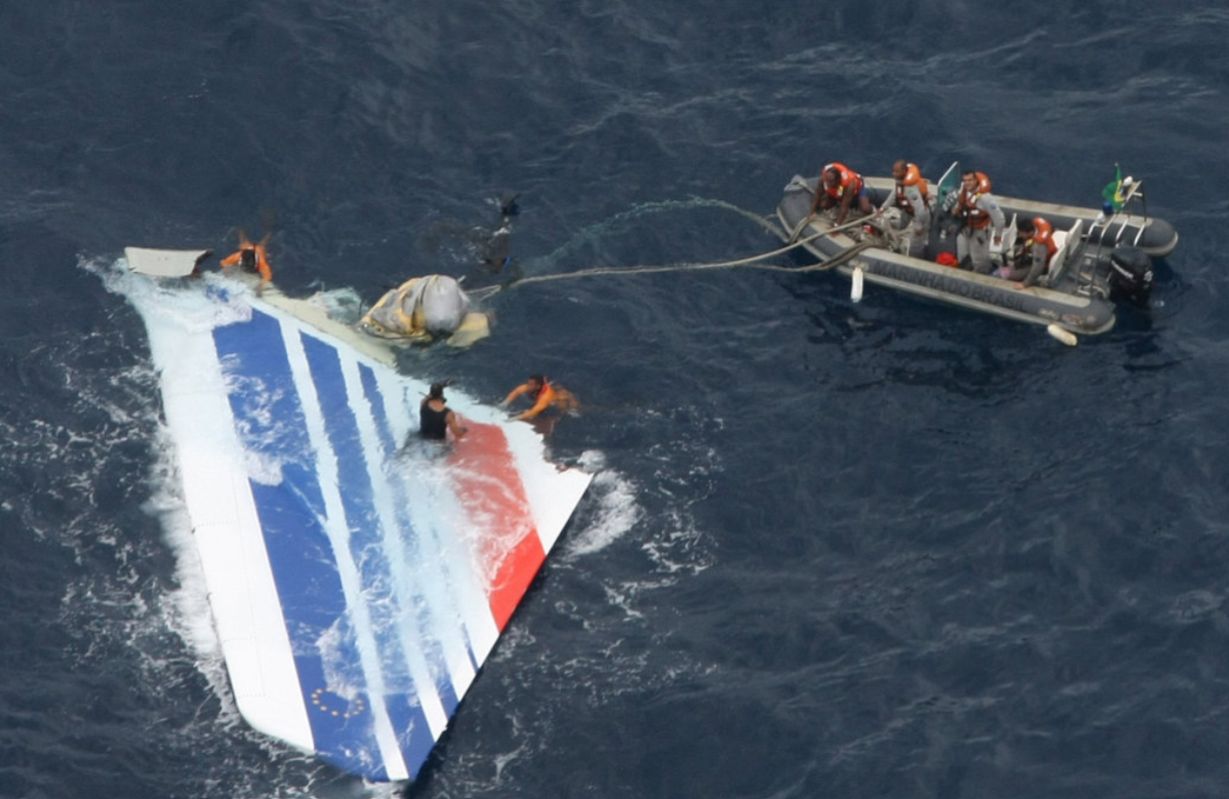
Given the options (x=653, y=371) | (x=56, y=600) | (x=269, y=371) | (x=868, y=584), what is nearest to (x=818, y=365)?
(x=653, y=371)

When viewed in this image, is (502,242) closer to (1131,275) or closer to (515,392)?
(515,392)

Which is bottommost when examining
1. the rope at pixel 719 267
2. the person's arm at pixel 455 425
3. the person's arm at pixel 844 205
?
the person's arm at pixel 455 425

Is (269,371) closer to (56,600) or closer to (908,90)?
(56,600)

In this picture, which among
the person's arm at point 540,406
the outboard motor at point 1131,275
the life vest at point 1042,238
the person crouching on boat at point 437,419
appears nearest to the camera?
the person crouching on boat at point 437,419

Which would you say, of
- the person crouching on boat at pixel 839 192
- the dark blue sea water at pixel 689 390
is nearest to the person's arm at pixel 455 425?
the dark blue sea water at pixel 689 390

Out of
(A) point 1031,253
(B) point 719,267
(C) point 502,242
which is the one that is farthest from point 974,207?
(C) point 502,242

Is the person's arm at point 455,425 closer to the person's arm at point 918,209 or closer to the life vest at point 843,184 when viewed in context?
the life vest at point 843,184

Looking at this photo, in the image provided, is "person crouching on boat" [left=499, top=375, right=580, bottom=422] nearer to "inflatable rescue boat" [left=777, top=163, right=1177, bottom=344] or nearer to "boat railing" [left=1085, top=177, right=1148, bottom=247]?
"inflatable rescue boat" [left=777, top=163, right=1177, bottom=344]
